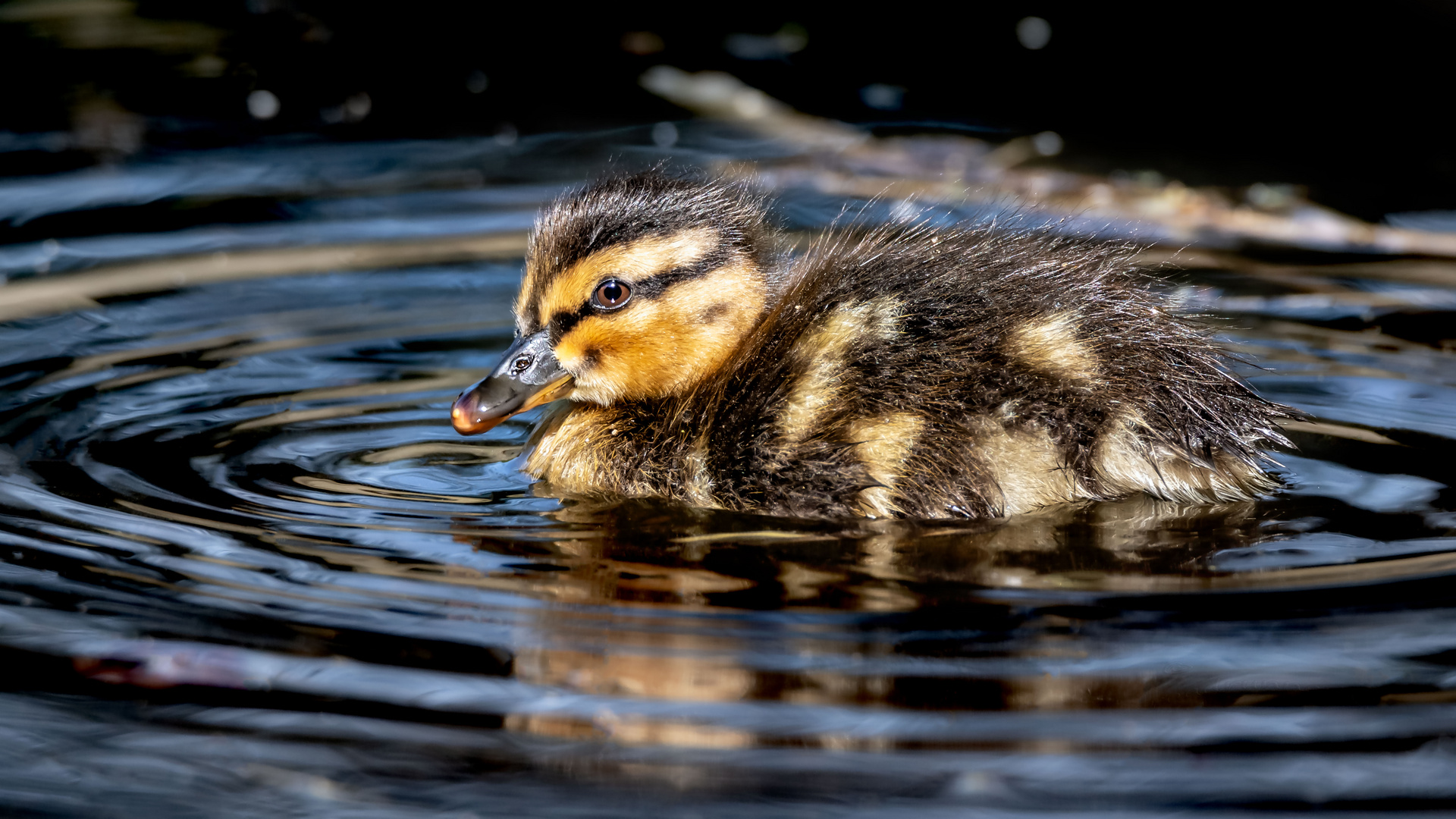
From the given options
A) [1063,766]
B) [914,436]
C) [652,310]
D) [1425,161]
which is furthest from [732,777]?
[1425,161]

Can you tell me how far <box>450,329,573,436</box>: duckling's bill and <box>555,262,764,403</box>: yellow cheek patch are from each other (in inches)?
1.4

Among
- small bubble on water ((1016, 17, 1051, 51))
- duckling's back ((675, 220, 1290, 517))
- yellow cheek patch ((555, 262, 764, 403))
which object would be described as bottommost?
duckling's back ((675, 220, 1290, 517))

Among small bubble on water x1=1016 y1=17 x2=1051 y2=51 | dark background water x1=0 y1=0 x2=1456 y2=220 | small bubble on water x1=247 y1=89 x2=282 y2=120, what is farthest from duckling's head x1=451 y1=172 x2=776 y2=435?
small bubble on water x1=1016 y1=17 x2=1051 y2=51

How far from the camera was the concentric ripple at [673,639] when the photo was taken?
250cm

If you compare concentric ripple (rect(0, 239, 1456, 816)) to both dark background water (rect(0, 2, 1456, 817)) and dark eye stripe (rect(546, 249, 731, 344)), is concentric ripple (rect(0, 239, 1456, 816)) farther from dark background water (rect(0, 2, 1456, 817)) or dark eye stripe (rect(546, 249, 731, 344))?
dark eye stripe (rect(546, 249, 731, 344))

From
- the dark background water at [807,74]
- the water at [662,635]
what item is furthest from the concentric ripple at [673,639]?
the dark background water at [807,74]

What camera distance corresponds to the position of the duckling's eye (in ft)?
12.8

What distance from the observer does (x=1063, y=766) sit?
250 cm

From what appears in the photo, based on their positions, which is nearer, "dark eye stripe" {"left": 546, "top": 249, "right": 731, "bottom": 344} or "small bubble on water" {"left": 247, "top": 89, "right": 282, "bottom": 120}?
"dark eye stripe" {"left": 546, "top": 249, "right": 731, "bottom": 344}

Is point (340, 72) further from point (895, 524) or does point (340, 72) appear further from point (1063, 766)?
point (1063, 766)

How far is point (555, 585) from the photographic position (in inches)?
126

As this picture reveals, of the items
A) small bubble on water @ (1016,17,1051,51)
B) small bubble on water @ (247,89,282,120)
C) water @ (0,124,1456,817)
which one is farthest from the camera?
small bubble on water @ (1016,17,1051,51)

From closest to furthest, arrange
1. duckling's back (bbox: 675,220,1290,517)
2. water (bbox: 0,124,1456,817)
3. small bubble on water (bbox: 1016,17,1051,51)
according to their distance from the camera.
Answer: water (bbox: 0,124,1456,817) → duckling's back (bbox: 675,220,1290,517) → small bubble on water (bbox: 1016,17,1051,51)

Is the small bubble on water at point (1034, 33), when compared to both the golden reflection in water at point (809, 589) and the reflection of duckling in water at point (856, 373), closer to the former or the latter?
the reflection of duckling in water at point (856, 373)
